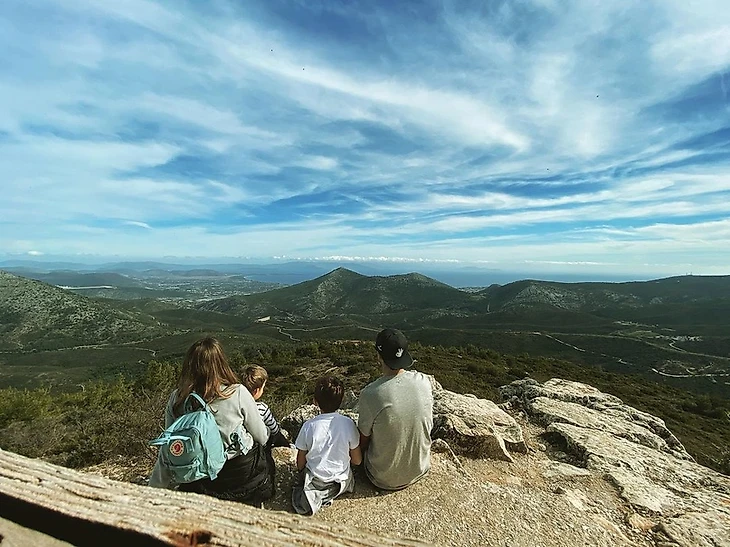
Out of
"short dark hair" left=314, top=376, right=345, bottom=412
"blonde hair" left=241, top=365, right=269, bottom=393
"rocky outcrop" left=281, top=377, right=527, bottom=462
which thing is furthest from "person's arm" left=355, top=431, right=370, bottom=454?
"blonde hair" left=241, top=365, right=269, bottom=393

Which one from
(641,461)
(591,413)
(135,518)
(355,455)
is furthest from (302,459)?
(591,413)

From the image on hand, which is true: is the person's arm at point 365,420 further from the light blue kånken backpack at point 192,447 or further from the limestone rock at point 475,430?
the limestone rock at point 475,430

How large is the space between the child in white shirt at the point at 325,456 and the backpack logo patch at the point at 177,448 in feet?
4.61

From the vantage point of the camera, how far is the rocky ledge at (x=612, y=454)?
504 cm

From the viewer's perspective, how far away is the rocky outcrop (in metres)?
6.81

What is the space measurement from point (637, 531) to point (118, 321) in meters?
125

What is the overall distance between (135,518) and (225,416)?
3.68 m

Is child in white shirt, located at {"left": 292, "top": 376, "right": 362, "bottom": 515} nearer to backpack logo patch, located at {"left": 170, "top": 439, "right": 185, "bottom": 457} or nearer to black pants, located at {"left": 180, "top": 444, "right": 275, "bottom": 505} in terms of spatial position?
black pants, located at {"left": 180, "top": 444, "right": 275, "bottom": 505}

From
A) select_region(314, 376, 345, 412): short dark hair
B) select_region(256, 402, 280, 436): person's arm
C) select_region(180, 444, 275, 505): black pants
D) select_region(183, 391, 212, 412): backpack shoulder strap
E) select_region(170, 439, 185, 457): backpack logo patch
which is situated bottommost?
select_region(180, 444, 275, 505): black pants

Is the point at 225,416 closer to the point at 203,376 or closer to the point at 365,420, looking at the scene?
the point at 203,376

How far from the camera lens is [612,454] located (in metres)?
7.21

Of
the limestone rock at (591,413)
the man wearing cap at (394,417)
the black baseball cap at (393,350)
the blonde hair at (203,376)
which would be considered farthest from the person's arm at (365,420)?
the limestone rock at (591,413)

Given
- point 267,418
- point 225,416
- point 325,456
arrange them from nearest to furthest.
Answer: point 225,416 < point 325,456 < point 267,418

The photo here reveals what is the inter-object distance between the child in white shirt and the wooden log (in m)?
3.93
